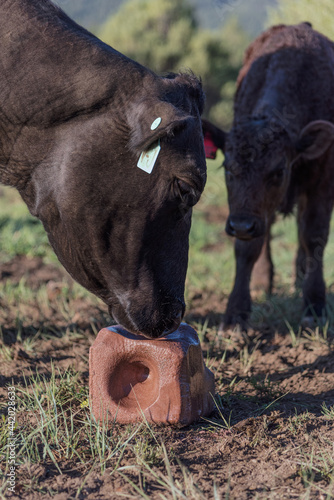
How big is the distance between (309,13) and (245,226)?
10.4 metres

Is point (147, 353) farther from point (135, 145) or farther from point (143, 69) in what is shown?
point (143, 69)

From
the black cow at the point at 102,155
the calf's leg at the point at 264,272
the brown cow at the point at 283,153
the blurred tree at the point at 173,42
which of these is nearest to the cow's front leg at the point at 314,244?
the brown cow at the point at 283,153

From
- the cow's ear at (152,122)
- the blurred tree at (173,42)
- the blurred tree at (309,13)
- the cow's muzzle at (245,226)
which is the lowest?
the blurred tree at (173,42)

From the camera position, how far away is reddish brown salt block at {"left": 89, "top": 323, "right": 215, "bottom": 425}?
2775mm

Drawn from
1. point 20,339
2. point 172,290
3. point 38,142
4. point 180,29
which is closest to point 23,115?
point 38,142

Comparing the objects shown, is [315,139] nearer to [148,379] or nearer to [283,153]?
[283,153]

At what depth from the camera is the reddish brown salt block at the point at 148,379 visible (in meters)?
2.78

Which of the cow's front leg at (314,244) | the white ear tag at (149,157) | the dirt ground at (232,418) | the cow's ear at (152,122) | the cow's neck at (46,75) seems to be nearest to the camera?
the dirt ground at (232,418)

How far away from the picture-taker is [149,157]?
2.65m

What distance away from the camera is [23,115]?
283cm

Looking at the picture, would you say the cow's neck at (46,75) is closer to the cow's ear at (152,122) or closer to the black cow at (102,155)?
the black cow at (102,155)

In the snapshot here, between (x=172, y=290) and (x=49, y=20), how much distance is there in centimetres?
142

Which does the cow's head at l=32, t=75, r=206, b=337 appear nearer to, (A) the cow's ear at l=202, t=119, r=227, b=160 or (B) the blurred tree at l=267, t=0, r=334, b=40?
(A) the cow's ear at l=202, t=119, r=227, b=160

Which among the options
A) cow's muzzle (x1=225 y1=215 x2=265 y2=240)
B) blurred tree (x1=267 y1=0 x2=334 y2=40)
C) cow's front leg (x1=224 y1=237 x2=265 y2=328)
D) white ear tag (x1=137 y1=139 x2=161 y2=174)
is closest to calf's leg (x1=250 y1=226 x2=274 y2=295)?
cow's front leg (x1=224 y1=237 x2=265 y2=328)
